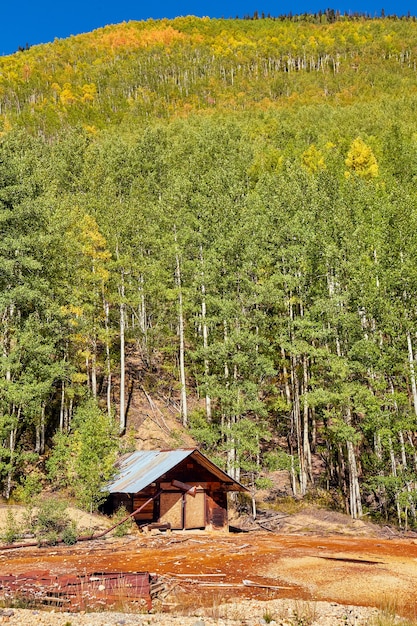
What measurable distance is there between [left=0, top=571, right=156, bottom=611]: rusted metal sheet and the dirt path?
75 centimetres

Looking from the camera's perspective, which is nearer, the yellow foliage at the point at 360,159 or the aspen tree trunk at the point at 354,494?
the aspen tree trunk at the point at 354,494

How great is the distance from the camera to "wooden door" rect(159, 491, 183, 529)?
2361cm

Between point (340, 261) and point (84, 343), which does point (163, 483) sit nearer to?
point (84, 343)

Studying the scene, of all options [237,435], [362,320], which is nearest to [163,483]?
[237,435]

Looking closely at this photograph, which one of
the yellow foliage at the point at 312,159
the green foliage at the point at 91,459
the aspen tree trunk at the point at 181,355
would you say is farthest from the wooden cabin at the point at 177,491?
the yellow foliage at the point at 312,159

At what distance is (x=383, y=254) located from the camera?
30.0 metres

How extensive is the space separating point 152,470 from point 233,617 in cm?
1274

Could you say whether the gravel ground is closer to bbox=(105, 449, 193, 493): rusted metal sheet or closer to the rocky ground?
the rocky ground

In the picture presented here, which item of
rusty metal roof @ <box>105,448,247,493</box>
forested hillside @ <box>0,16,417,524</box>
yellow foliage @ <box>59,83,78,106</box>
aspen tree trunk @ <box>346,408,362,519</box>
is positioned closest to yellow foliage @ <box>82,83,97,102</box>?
yellow foliage @ <box>59,83,78,106</box>

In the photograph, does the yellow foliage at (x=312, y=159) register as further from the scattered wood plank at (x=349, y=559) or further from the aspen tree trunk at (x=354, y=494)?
the scattered wood plank at (x=349, y=559)

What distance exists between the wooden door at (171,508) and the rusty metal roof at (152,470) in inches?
52.7

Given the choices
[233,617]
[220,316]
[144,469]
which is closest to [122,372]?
[220,316]

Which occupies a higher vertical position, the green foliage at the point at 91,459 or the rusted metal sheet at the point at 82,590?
the green foliage at the point at 91,459

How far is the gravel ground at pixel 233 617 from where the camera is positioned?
34.6ft
